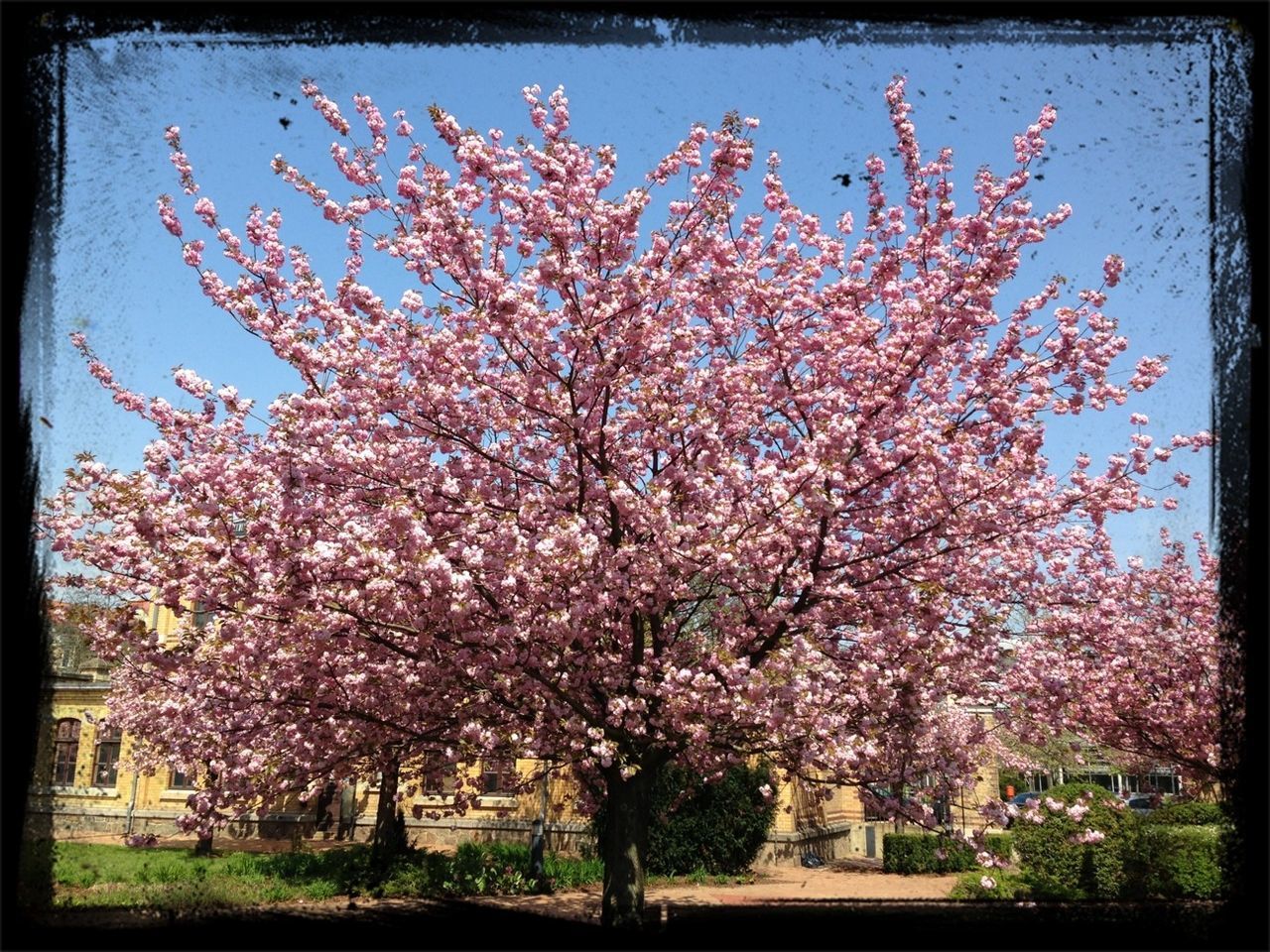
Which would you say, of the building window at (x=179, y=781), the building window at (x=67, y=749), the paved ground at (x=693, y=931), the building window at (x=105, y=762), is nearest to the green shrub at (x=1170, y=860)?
the paved ground at (x=693, y=931)

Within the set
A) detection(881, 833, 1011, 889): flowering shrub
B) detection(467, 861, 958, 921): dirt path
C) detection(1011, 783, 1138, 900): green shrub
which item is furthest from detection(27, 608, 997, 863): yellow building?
detection(1011, 783, 1138, 900): green shrub

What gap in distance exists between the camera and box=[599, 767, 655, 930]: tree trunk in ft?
30.6

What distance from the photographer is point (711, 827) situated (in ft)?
73.1

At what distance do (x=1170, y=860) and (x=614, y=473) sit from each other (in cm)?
1359

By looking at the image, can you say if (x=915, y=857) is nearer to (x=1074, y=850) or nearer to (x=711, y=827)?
(x=711, y=827)

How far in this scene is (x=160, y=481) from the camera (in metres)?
8.62

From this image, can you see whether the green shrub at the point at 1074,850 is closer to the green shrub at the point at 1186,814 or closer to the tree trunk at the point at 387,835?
the green shrub at the point at 1186,814

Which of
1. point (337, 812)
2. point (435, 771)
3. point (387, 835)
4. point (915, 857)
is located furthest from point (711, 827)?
point (435, 771)

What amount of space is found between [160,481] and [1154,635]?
13037 mm

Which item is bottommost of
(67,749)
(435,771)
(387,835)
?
(67,749)

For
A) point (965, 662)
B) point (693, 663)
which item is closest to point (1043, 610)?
point (965, 662)

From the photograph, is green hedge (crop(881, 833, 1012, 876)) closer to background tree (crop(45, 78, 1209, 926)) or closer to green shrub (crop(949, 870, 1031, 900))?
green shrub (crop(949, 870, 1031, 900))

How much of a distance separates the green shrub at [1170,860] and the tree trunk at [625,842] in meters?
10.3

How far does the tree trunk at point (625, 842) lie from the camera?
367 inches
